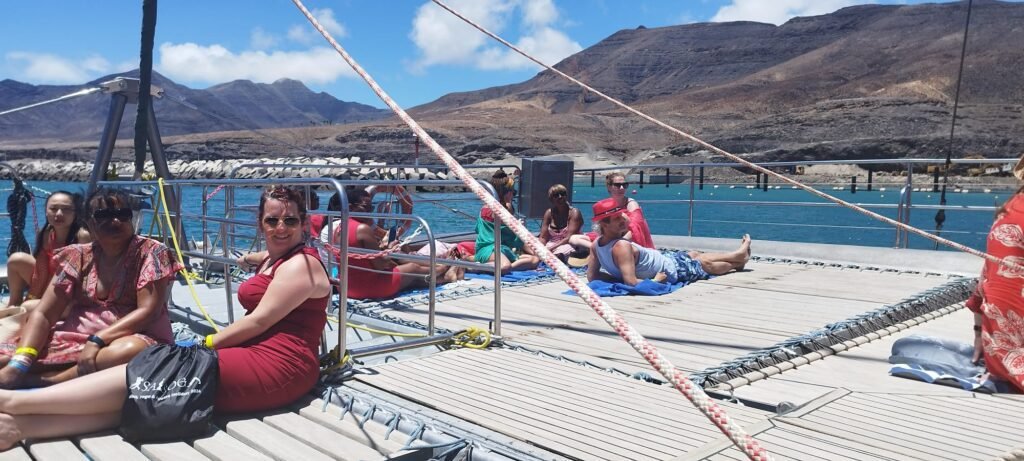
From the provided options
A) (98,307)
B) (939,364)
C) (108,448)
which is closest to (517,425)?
(108,448)

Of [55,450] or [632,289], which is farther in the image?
[632,289]

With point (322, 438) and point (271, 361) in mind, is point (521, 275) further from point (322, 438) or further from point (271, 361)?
point (322, 438)

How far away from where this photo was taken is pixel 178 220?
5.40 metres

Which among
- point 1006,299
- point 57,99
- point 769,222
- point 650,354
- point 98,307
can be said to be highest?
point 57,99

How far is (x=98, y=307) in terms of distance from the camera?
125 inches

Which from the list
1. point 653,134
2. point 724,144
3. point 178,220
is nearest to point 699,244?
point 178,220

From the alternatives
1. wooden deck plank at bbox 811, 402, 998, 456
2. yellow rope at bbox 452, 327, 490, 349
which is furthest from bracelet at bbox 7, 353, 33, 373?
wooden deck plank at bbox 811, 402, 998, 456

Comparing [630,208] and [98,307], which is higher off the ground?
[630,208]

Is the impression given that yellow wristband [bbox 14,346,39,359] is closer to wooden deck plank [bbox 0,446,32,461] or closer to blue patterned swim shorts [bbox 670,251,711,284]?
wooden deck plank [bbox 0,446,32,461]

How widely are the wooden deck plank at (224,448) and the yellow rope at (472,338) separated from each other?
163cm

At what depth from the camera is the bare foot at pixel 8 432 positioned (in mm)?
2492

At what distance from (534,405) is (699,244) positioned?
19.7 feet

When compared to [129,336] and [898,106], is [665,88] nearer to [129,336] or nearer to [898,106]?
[898,106]

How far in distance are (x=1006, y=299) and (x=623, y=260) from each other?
2.93 meters
